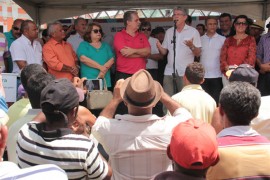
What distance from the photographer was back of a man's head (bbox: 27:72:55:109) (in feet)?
9.15

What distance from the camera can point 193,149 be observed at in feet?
5.49

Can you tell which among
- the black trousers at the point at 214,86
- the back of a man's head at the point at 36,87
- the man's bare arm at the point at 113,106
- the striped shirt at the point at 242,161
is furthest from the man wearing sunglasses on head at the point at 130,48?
the striped shirt at the point at 242,161

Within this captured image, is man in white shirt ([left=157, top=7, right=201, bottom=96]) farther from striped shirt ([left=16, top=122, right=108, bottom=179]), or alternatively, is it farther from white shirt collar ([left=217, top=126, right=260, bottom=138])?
striped shirt ([left=16, top=122, right=108, bottom=179])

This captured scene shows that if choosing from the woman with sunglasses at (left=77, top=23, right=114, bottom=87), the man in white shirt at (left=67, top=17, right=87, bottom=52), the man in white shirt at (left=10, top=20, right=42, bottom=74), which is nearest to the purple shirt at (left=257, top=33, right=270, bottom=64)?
the woman with sunglasses at (left=77, top=23, right=114, bottom=87)

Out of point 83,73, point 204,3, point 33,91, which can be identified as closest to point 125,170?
point 33,91

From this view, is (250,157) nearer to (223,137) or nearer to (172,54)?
(223,137)

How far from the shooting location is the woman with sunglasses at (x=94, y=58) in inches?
236

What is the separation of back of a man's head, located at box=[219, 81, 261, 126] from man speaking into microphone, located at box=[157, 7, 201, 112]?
155 inches

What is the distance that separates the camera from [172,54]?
A: 6184 millimetres

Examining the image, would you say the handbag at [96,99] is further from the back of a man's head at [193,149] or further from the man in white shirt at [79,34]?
the back of a man's head at [193,149]

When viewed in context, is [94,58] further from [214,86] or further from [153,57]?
[214,86]

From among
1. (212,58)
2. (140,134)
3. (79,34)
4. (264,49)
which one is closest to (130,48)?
(212,58)

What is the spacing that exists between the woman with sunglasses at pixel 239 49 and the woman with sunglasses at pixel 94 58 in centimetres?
168

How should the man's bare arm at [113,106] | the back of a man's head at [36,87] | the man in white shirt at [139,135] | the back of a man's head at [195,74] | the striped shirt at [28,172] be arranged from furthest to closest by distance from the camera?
the back of a man's head at [195,74] → the back of a man's head at [36,87] → the man's bare arm at [113,106] → the man in white shirt at [139,135] → the striped shirt at [28,172]
